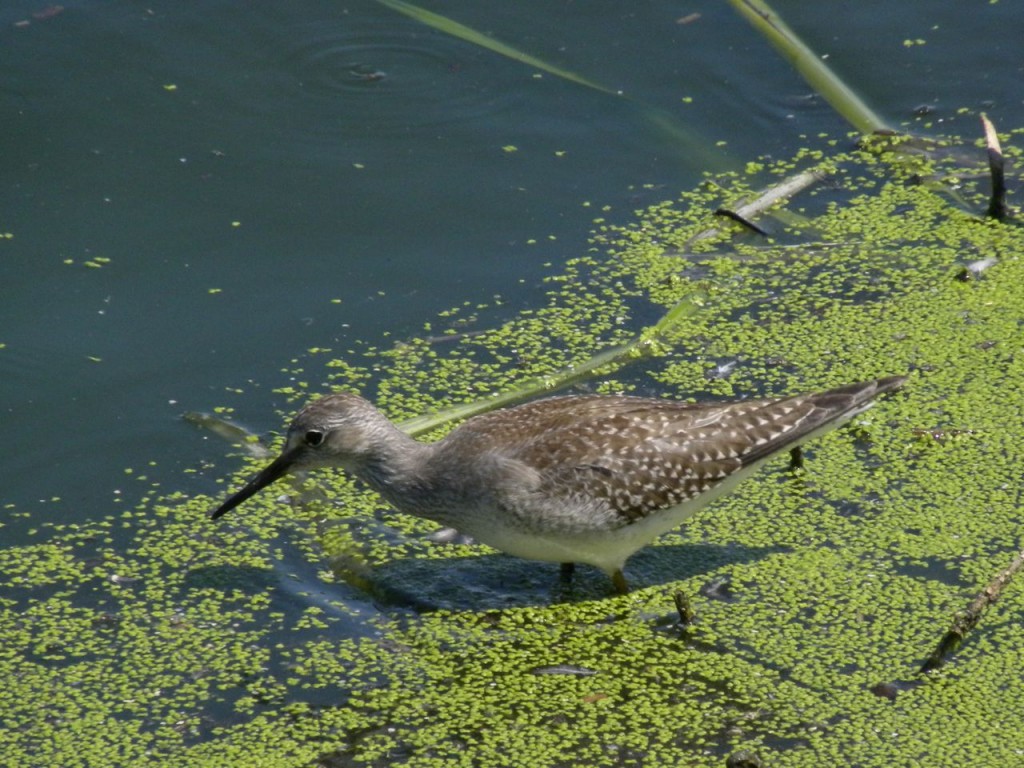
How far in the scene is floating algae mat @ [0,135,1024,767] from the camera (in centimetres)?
559

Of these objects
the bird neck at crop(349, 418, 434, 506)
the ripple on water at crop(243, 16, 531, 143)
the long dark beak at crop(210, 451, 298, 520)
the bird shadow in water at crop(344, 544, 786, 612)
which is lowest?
the bird shadow in water at crop(344, 544, 786, 612)

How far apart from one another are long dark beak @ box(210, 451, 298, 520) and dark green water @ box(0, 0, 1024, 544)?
0.36 m

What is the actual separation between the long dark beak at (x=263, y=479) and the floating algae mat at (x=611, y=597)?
14 cm

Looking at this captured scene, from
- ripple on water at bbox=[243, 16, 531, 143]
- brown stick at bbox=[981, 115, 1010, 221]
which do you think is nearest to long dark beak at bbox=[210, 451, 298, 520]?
ripple on water at bbox=[243, 16, 531, 143]

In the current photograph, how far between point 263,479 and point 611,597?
4.96 feet

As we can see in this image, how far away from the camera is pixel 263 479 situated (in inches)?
260

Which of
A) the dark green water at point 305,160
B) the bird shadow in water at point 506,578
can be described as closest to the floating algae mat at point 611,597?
the bird shadow in water at point 506,578

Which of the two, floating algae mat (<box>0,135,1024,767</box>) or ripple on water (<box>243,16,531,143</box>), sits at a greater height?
ripple on water (<box>243,16,531,143</box>)

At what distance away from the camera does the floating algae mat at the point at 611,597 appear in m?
5.59

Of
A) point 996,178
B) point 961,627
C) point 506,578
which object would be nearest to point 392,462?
point 506,578

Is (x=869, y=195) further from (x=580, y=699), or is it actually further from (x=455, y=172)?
(x=580, y=699)

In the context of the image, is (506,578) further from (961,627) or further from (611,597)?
(961,627)

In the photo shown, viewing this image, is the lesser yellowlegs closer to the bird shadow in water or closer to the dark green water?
the bird shadow in water

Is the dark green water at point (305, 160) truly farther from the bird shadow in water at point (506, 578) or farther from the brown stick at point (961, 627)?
the brown stick at point (961, 627)
